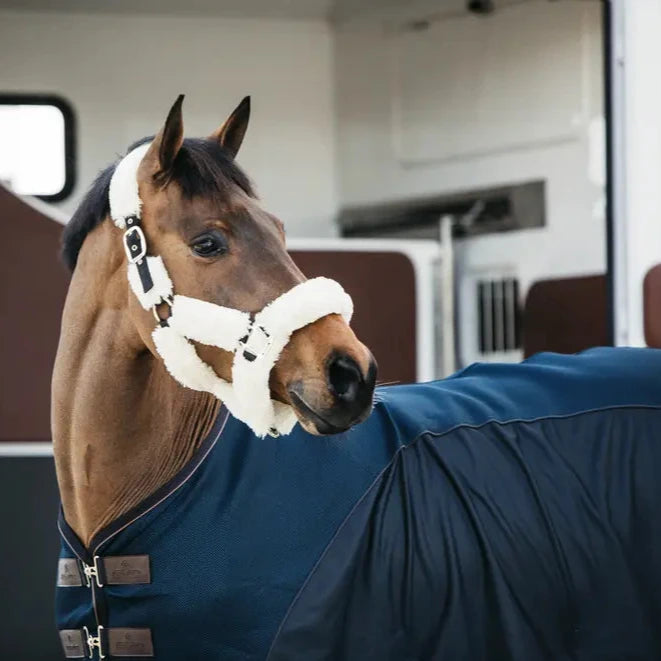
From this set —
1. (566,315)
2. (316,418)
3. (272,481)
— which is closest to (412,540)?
(272,481)

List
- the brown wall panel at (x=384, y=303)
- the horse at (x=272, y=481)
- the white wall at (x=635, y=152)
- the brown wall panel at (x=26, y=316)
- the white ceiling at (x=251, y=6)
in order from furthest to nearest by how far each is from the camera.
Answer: the white ceiling at (x=251, y=6)
the brown wall panel at (x=384, y=303)
the white wall at (x=635, y=152)
the brown wall panel at (x=26, y=316)
the horse at (x=272, y=481)

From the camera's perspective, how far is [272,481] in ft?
6.15

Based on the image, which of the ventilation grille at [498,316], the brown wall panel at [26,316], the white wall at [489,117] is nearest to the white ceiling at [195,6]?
the white wall at [489,117]

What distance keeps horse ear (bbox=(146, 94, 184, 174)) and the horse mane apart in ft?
0.06

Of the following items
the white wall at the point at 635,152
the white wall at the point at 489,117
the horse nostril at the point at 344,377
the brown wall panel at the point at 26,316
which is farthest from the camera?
the white wall at the point at 489,117

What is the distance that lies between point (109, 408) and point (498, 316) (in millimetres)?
2824

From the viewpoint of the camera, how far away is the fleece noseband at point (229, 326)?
1.62 meters

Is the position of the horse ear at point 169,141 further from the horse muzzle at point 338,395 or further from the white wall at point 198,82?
the white wall at point 198,82

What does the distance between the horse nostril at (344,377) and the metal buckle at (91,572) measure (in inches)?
21.2

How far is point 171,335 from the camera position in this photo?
67.0 inches

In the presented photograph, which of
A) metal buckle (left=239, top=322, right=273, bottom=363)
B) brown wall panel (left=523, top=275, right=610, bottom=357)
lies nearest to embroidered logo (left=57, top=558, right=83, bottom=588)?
metal buckle (left=239, top=322, right=273, bottom=363)

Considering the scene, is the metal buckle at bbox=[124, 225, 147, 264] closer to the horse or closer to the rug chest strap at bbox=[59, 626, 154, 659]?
the horse

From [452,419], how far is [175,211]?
25.8 inches

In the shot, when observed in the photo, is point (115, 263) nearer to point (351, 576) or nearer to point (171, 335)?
point (171, 335)
